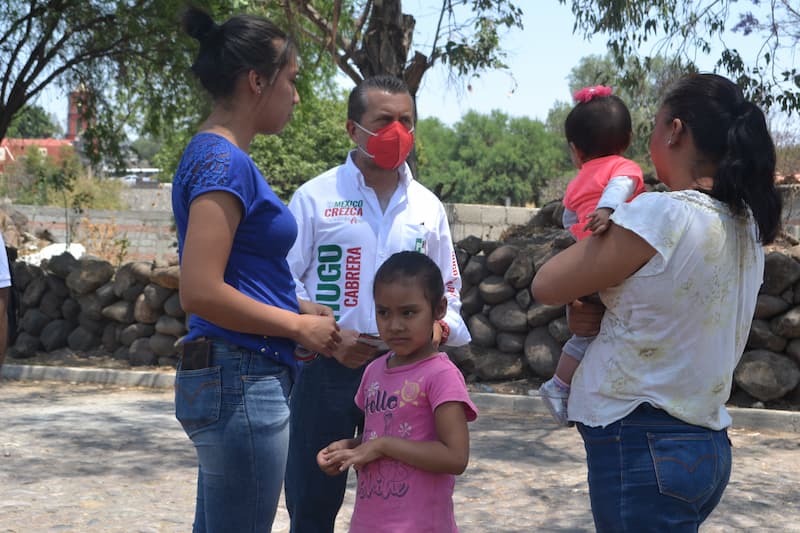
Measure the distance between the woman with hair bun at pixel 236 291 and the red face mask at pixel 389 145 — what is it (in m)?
0.92

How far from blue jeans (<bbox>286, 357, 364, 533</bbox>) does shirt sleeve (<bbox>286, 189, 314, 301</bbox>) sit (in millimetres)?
290

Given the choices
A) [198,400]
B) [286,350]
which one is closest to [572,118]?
[286,350]

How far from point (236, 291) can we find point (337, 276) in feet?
3.55

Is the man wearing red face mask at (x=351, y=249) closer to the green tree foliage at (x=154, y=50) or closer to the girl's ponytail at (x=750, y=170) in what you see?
the girl's ponytail at (x=750, y=170)

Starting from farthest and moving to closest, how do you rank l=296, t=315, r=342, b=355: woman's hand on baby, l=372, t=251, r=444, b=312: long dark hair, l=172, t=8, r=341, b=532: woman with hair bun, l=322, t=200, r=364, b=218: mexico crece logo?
l=322, t=200, r=364, b=218: mexico crece logo → l=372, t=251, r=444, b=312: long dark hair → l=296, t=315, r=342, b=355: woman's hand on baby → l=172, t=8, r=341, b=532: woman with hair bun

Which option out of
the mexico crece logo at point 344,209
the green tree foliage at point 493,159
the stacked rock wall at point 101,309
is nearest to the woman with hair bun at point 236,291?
the mexico crece logo at point 344,209

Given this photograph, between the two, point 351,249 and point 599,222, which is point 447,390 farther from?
point 351,249

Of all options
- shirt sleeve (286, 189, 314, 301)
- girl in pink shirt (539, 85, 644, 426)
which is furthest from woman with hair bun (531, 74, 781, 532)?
shirt sleeve (286, 189, 314, 301)

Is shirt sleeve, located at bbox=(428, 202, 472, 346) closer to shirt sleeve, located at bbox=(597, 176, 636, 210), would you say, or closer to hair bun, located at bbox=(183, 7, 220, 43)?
shirt sleeve, located at bbox=(597, 176, 636, 210)

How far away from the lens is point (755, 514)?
19.3 ft

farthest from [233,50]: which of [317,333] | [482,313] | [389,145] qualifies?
[482,313]

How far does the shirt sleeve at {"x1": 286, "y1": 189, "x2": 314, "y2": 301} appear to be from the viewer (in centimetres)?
350

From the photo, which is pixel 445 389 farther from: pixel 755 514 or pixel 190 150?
pixel 755 514

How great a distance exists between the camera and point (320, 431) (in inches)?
135
